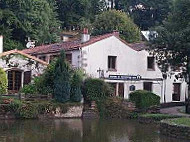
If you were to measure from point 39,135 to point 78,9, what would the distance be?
56497 mm

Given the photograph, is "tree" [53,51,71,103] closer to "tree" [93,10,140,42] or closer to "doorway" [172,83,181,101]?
"doorway" [172,83,181,101]

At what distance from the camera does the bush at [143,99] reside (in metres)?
34.2

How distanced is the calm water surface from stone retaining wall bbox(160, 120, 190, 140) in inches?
18.2

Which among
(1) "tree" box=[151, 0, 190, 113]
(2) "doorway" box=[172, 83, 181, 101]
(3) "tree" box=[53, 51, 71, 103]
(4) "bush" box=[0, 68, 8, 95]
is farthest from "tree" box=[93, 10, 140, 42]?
(4) "bush" box=[0, 68, 8, 95]

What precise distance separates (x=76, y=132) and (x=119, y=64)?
17423 mm

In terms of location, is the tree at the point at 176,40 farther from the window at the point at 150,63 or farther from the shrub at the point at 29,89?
the shrub at the point at 29,89

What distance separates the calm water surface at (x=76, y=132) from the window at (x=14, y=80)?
855cm

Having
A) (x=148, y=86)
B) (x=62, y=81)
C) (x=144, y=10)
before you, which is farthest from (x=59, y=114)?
(x=144, y=10)

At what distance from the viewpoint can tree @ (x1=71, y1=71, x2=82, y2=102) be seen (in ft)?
109

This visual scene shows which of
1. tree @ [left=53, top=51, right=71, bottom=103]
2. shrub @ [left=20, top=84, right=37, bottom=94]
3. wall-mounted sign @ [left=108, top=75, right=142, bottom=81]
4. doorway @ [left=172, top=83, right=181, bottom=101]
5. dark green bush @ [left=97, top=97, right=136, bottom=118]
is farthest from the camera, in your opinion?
doorway @ [left=172, top=83, right=181, bottom=101]

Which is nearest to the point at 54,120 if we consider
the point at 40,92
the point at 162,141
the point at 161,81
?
the point at 40,92

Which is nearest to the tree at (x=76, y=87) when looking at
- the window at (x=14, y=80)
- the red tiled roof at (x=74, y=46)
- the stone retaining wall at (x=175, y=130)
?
the red tiled roof at (x=74, y=46)

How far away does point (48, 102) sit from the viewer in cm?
3130

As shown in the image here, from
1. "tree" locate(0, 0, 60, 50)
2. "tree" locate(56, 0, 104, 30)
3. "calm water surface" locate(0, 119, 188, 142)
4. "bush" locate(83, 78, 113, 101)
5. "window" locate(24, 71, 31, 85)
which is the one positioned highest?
"tree" locate(56, 0, 104, 30)
